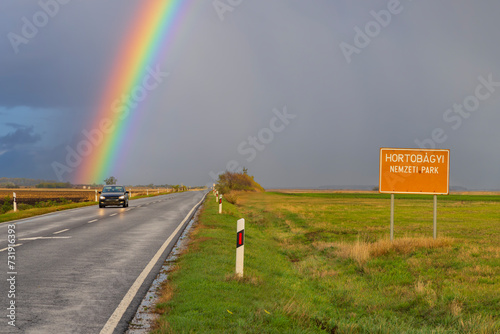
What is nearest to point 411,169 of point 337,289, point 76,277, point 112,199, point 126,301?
point 337,289

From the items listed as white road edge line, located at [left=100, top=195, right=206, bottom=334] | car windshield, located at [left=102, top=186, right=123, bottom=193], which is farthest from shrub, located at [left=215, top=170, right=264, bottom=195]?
white road edge line, located at [left=100, top=195, right=206, bottom=334]

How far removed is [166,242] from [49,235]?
446cm

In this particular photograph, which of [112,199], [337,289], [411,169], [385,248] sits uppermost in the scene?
[411,169]

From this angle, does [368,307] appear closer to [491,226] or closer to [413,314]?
[413,314]

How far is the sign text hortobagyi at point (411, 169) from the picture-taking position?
15.2 m

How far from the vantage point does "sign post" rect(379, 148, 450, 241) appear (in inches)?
599

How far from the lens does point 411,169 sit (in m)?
15.3

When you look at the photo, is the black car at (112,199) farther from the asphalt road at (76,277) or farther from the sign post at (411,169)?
the sign post at (411,169)

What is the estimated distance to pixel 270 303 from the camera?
6867 mm

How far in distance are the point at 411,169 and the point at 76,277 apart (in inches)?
445

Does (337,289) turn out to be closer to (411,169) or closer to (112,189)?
(411,169)

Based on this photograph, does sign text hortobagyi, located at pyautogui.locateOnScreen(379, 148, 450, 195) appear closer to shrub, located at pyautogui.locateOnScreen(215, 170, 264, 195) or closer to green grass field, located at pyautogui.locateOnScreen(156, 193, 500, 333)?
green grass field, located at pyautogui.locateOnScreen(156, 193, 500, 333)

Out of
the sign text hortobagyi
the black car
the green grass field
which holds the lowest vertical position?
the green grass field

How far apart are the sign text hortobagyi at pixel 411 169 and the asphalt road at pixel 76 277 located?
7.49 meters
